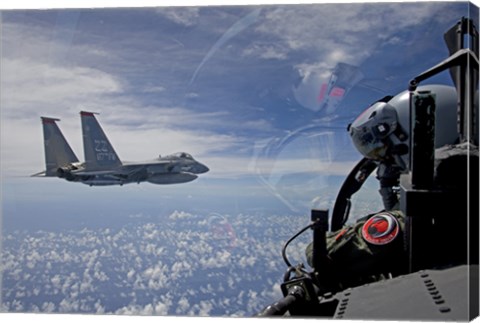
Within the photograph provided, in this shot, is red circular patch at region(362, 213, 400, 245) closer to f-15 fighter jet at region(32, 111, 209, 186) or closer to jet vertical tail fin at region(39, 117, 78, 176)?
f-15 fighter jet at region(32, 111, 209, 186)

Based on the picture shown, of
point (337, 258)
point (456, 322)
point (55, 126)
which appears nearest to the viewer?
point (456, 322)

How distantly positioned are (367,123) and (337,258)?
0.78 metres

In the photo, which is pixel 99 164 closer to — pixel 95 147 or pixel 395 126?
pixel 95 147

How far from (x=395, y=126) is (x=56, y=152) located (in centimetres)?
278

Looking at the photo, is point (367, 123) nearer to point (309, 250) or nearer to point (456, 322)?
point (309, 250)

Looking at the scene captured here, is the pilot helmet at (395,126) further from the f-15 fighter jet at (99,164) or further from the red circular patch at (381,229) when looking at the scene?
the f-15 fighter jet at (99,164)

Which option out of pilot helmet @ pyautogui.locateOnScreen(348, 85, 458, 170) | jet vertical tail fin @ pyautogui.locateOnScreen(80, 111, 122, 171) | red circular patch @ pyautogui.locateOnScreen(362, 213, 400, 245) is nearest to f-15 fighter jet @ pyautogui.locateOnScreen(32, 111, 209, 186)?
jet vertical tail fin @ pyautogui.locateOnScreen(80, 111, 122, 171)

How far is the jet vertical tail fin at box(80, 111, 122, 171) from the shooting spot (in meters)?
4.02

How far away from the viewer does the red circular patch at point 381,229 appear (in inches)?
76.6

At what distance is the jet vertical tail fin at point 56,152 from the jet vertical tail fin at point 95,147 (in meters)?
0.16

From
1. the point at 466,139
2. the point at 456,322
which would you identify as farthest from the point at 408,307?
the point at 466,139

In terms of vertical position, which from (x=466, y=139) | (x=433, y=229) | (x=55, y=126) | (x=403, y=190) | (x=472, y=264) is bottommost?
(x=472, y=264)

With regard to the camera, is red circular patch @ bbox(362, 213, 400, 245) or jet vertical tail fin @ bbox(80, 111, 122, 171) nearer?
red circular patch @ bbox(362, 213, 400, 245)

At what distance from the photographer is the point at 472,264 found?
1.81 meters
